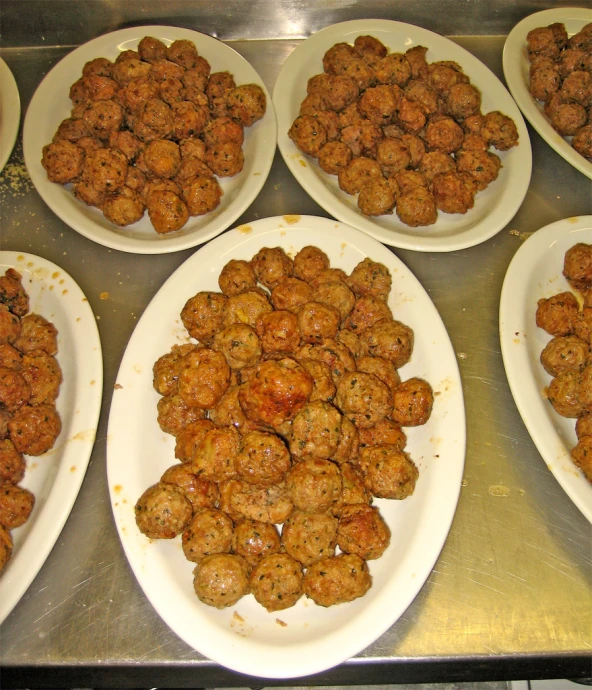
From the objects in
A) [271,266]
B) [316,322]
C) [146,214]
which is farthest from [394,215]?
[146,214]

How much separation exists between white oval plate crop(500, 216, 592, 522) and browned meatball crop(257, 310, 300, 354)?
90 centimetres

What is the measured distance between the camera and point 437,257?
2.73 m

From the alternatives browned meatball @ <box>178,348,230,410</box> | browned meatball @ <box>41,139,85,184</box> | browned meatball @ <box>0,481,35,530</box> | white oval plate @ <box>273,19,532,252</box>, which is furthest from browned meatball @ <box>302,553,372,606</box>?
browned meatball @ <box>41,139,85,184</box>

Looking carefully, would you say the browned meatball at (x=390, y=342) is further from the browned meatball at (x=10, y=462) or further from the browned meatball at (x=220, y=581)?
the browned meatball at (x=10, y=462)

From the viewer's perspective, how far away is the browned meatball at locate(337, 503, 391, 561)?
197 centimetres

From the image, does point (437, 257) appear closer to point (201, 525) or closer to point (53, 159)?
point (201, 525)

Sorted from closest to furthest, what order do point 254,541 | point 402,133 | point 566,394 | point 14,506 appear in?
point 254,541 < point 14,506 < point 566,394 < point 402,133

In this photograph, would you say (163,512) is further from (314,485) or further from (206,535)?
(314,485)

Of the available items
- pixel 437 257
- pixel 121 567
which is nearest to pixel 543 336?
pixel 437 257

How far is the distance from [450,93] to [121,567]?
8.89ft

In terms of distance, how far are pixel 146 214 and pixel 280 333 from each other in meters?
1.06

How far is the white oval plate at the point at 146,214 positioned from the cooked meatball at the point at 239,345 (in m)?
0.57

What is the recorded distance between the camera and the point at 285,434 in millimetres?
2152

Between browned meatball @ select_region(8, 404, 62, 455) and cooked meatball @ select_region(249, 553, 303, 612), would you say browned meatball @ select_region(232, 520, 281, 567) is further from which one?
browned meatball @ select_region(8, 404, 62, 455)
